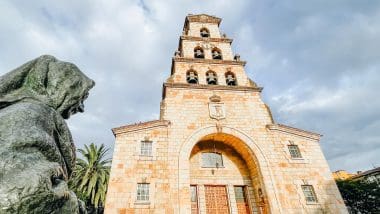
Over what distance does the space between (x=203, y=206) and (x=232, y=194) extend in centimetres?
193

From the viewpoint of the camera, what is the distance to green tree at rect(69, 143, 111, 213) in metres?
16.9

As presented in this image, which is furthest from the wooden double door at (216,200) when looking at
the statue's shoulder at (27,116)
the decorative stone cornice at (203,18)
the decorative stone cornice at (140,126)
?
the decorative stone cornice at (203,18)

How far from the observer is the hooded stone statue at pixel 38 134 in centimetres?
122

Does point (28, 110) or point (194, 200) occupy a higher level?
point (194, 200)

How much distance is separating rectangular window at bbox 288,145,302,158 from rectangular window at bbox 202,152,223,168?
14.3ft

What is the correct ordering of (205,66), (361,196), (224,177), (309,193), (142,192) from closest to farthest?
(142,192)
(309,193)
(224,177)
(205,66)
(361,196)

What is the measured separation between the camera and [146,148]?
1177 centimetres

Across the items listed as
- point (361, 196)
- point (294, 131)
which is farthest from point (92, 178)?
point (361, 196)

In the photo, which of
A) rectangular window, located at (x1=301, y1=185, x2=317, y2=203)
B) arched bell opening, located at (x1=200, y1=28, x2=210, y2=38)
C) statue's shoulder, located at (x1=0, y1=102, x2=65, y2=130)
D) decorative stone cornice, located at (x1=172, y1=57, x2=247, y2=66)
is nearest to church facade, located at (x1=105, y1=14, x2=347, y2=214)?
rectangular window, located at (x1=301, y1=185, x2=317, y2=203)

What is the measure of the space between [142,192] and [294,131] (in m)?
10.1

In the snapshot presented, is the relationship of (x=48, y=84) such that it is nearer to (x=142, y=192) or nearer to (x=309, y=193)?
(x=142, y=192)

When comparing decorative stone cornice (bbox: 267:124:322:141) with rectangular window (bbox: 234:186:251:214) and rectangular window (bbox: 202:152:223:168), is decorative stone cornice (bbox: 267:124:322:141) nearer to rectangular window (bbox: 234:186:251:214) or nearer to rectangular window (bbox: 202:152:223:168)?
rectangular window (bbox: 202:152:223:168)

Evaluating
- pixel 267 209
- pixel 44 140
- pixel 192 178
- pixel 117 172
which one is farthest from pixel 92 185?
pixel 44 140

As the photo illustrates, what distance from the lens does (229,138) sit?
1332cm
